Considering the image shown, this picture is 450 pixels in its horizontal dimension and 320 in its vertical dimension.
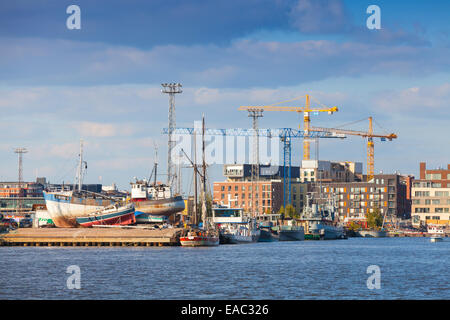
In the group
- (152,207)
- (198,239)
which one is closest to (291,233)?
(152,207)

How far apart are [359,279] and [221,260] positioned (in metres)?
25.9

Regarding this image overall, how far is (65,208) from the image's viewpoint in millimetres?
149250

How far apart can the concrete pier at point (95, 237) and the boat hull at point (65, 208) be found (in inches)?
593

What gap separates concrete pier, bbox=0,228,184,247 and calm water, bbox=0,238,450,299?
30121mm

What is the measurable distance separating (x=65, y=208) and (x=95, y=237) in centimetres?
2206

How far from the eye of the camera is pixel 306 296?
53.6m

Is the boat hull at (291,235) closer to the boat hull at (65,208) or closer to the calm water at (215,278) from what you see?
the boat hull at (65,208)

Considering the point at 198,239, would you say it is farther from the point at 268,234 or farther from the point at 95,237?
the point at 268,234

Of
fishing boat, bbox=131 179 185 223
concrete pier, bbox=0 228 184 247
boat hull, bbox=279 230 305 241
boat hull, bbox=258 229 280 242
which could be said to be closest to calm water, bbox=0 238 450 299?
concrete pier, bbox=0 228 184 247

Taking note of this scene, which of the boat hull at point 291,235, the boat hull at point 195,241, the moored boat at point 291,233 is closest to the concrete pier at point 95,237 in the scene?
the boat hull at point 195,241

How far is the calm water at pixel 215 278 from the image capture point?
5453 centimetres

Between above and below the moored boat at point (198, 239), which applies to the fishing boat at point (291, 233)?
below

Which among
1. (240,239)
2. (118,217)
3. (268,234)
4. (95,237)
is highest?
(118,217)

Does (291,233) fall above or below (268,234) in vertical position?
below
